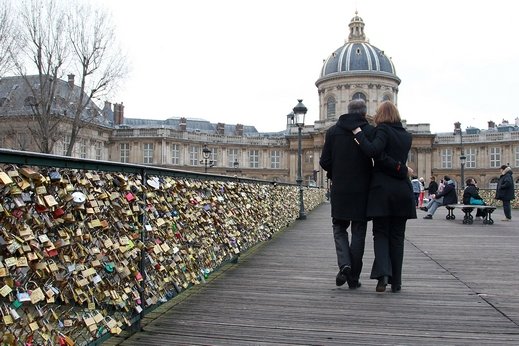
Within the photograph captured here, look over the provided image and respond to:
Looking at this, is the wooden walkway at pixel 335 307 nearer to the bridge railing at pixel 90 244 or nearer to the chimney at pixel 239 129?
the bridge railing at pixel 90 244

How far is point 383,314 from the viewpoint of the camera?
4730 mm

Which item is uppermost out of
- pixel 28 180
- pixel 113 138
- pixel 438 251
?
pixel 113 138

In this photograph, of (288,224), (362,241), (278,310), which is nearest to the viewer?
(278,310)

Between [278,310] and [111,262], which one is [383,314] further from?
[111,262]

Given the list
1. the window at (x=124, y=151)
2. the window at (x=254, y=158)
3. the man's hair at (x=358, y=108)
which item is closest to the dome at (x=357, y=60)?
the window at (x=254, y=158)

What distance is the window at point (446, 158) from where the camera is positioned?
7206 centimetres

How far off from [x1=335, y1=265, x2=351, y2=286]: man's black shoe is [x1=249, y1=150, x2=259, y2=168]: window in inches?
2754

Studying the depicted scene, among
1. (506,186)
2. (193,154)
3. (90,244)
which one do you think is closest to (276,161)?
(193,154)

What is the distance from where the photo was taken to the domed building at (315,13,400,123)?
2795 inches

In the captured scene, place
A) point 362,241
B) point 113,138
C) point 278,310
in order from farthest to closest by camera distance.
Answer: point 113,138 → point 362,241 → point 278,310

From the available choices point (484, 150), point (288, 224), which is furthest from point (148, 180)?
point (484, 150)

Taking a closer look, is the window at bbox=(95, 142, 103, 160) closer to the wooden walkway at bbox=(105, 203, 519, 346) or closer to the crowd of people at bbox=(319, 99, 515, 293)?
the wooden walkway at bbox=(105, 203, 519, 346)

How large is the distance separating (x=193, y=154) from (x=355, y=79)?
25.7 metres

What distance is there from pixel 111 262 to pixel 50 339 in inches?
33.6
